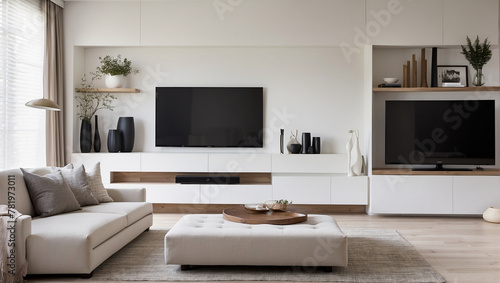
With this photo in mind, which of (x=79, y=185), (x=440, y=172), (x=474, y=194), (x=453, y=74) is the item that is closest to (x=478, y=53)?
(x=453, y=74)

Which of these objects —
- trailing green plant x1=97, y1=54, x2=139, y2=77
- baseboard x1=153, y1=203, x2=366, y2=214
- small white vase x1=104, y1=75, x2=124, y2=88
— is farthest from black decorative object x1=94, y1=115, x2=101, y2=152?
baseboard x1=153, y1=203, x2=366, y2=214

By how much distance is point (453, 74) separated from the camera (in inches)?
253

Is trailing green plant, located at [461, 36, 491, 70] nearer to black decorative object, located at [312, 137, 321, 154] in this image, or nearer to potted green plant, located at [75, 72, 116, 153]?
black decorative object, located at [312, 137, 321, 154]

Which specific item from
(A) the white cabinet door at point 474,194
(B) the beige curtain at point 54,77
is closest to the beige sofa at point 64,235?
(B) the beige curtain at point 54,77

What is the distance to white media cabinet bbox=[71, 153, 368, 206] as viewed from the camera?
6.27m

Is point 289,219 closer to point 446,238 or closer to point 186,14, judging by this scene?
point 446,238

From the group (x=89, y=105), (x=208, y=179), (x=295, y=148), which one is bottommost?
(x=208, y=179)

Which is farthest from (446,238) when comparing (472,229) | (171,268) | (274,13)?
(274,13)

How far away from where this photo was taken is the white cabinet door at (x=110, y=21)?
641cm

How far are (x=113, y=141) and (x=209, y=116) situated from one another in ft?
4.25

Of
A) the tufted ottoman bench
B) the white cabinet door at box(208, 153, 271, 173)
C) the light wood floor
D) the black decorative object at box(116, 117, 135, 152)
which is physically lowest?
the light wood floor

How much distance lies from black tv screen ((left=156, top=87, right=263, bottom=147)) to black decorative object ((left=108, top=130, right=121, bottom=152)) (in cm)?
52

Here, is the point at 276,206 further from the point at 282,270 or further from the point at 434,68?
the point at 434,68

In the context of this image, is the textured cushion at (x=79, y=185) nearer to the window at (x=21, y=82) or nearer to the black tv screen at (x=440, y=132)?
the window at (x=21, y=82)
